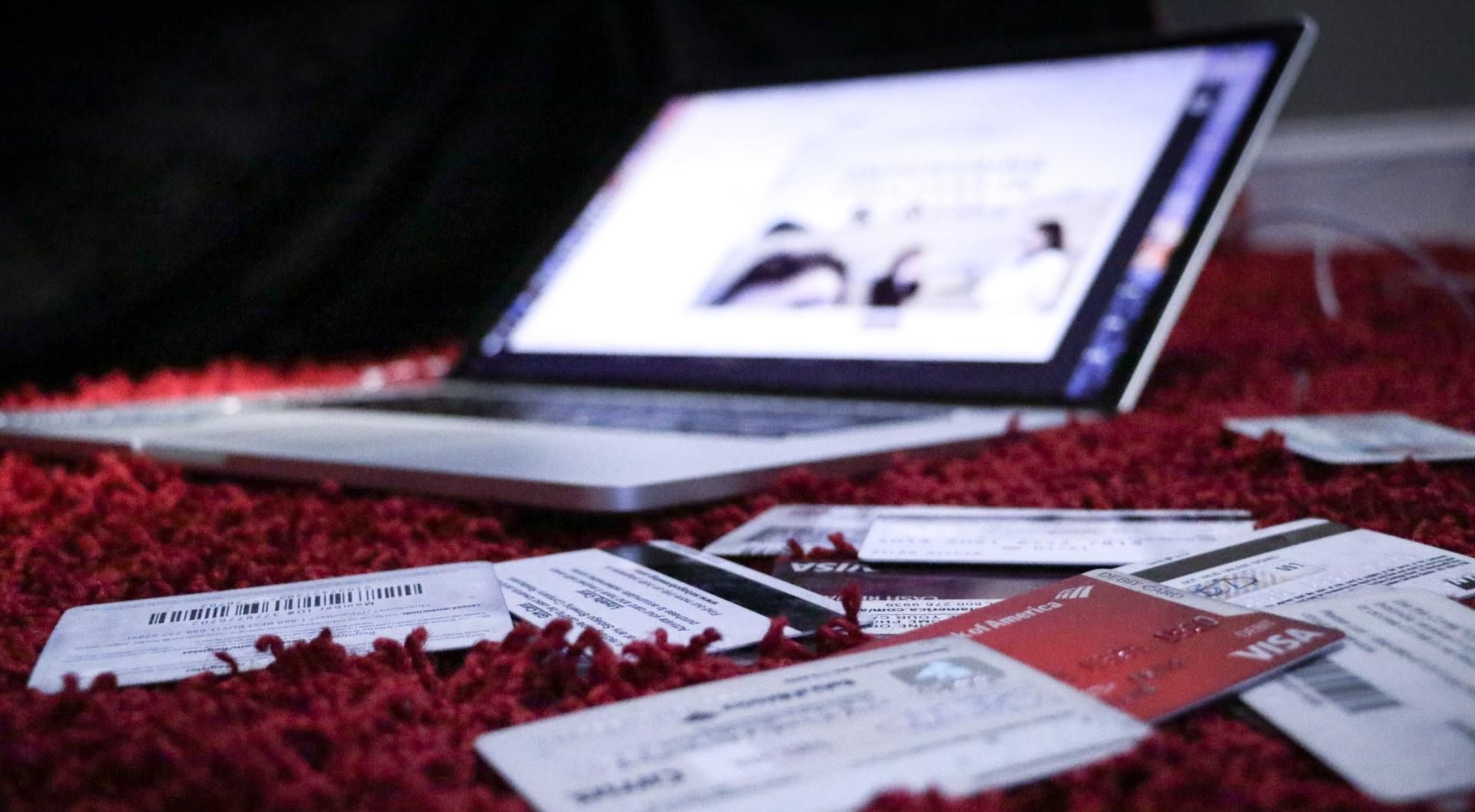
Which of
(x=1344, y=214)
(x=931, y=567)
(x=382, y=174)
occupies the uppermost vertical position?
(x=1344, y=214)

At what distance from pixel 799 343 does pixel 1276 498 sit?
384 millimetres

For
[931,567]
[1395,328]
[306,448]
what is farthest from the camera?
[1395,328]

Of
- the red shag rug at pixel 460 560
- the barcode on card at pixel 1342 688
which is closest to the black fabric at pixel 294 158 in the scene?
the red shag rug at pixel 460 560

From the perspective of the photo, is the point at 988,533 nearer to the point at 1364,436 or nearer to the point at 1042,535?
the point at 1042,535

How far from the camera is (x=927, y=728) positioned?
1.16 feet

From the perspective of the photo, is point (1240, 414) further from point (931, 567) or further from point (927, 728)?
point (927, 728)


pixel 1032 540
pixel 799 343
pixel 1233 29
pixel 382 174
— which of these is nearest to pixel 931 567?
pixel 1032 540

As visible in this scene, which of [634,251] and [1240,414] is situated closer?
[1240,414]

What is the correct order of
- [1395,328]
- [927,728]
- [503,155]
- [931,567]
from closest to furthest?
1. [927,728]
2. [931,567]
3. [1395,328]
4. [503,155]

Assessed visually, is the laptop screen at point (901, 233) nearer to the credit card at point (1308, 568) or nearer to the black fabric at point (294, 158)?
the black fabric at point (294, 158)

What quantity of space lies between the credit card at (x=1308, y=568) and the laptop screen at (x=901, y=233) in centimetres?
25

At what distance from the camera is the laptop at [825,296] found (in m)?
0.72

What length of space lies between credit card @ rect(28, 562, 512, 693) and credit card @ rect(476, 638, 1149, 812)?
0.13 meters

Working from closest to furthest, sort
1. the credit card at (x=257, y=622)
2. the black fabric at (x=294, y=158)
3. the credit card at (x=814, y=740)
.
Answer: the credit card at (x=814, y=740), the credit card at (x=257, y=622), the black fabric at (x=294, y=158)
